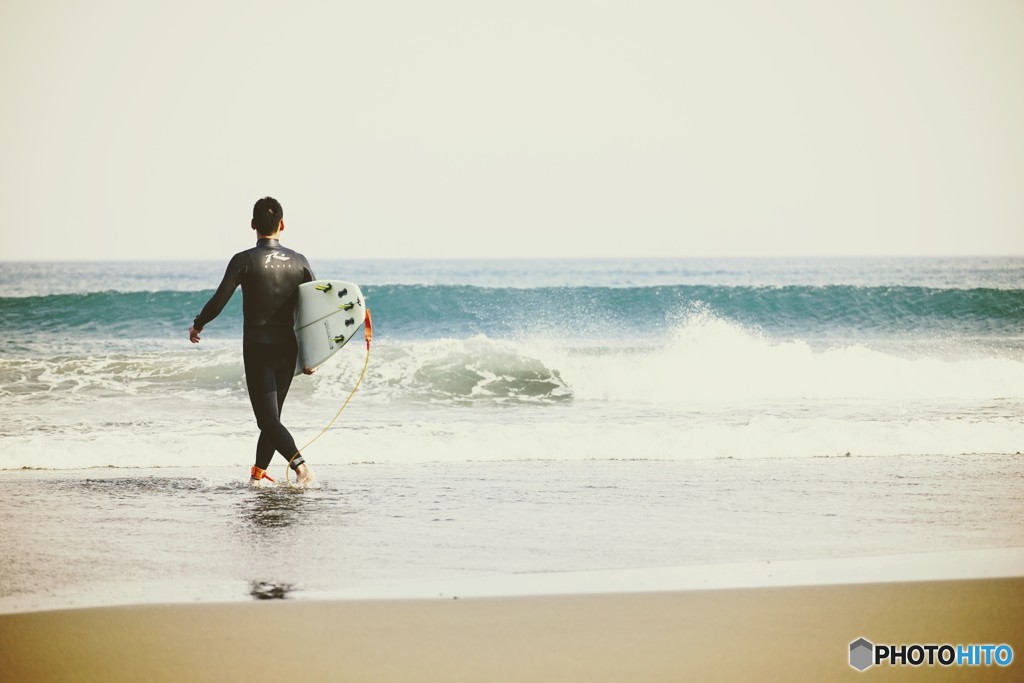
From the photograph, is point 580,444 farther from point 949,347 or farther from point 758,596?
point 949,347

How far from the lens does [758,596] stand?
145 inches

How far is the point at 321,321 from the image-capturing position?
602 cm

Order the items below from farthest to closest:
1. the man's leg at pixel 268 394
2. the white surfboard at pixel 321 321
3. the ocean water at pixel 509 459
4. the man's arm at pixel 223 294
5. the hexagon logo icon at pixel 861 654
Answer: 1. the white surfboard at pixel 321 321
2. the man's leg at pixel 268 394
3. the man's arm at pixel 223 294
4. the ocean water at pixel 509 459
5. the hexagon logo icon at pixel 861 654

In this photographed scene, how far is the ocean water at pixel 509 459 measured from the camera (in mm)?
4398

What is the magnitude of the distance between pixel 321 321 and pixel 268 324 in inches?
12.8

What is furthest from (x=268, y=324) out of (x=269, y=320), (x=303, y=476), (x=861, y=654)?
(x=861, y=654)

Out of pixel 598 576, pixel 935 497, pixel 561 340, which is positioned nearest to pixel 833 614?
pixel 598 576

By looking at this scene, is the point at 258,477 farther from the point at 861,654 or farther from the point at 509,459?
the point at 861,654

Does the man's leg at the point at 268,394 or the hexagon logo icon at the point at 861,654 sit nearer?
the hexagon logo icon at the point at 861,654

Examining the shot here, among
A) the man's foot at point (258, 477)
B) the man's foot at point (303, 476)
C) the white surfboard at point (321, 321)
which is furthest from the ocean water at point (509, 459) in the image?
the white surfboard at point (321, 321)

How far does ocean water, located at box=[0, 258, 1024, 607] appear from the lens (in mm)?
4398

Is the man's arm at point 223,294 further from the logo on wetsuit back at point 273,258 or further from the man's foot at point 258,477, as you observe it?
the man's foot at point 258,477

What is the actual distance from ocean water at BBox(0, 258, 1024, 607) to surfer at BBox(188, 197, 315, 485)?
0.38m

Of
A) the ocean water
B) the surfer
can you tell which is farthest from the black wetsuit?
the ocean water
